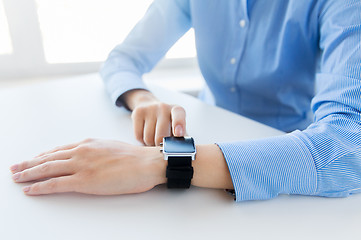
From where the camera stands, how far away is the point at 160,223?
480 mm

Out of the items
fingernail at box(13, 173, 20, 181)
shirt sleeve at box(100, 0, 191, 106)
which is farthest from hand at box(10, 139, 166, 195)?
shirt sleeve at box(100, 0, 191, 106)

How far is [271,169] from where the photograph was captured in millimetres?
545

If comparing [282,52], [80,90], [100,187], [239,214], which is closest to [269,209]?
[239,214]

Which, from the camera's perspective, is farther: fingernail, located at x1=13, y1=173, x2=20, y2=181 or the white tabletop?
fingernail, located at x1=13, y1=173, x2=20, y2=181

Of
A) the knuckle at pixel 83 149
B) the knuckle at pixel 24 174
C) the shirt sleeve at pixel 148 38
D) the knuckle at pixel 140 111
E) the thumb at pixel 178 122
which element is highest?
the shirt sleeve at pixel 148 38

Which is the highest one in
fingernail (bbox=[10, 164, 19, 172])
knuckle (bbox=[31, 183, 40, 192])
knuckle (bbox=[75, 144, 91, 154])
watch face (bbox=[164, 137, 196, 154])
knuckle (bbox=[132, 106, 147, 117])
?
knuckle (bbox=[132, 106, 147, 117])

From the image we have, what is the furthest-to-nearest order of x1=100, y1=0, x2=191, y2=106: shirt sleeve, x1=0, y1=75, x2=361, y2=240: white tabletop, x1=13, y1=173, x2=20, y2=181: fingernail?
x1=100, y1=0, x2=191, y2=106: shirt sleeve < x1=13, y1=173, x2=20, y2=181: fingernail < x1=0, y1=75, x2=361, y2=240: white tabletop

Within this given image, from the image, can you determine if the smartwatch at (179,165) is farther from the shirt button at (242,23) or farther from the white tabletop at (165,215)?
the shirt button at (242,23)

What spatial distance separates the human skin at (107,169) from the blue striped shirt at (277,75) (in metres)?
0.04

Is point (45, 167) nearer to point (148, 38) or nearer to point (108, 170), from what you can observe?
point (108, 170)

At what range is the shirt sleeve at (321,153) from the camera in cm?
53

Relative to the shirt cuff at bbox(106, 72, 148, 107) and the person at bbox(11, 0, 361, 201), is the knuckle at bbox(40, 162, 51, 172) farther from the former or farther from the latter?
the shirt cuff at bbox(106, 72, 148, 107)

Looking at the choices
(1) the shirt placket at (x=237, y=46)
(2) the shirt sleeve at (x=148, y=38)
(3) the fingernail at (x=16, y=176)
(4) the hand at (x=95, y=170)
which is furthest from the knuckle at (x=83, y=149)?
(1) the shirt placket at (x=237, y=46)

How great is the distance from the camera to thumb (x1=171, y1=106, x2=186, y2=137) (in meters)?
0.62
